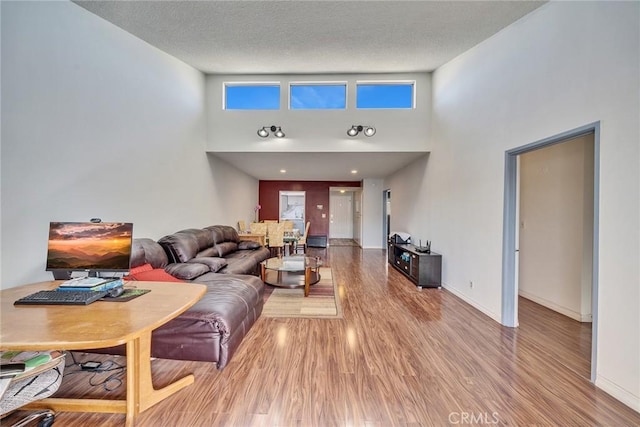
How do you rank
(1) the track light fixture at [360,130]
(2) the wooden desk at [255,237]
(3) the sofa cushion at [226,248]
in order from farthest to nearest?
(2) the wooden desk at [255,237]
(1) the track light fixture at [360,130]
(3) the sofa cushion at [226,248]

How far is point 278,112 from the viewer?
480 cm

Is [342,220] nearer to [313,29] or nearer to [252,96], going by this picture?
[252,96]

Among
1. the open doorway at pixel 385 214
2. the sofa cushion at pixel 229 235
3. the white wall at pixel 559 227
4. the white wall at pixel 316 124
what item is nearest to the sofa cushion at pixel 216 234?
the sofa cushion at pixel 229 235

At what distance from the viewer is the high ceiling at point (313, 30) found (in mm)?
2822

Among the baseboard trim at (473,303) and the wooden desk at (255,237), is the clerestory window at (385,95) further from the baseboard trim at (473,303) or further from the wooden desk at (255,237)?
the wooden desk at (255,237)

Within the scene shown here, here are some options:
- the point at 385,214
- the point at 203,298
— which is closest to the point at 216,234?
the point at 203,298

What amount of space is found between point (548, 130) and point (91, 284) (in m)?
4.04

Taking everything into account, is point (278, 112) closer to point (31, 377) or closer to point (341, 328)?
point (341, 328)

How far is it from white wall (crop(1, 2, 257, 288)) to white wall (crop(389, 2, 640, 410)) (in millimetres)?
4569

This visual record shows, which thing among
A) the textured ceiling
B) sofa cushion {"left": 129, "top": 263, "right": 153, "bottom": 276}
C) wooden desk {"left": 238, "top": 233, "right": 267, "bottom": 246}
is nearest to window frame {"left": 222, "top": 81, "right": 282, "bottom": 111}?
the textured ceiling

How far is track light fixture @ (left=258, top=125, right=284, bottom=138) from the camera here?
4.66 meters

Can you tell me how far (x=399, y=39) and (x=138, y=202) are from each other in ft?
14.0

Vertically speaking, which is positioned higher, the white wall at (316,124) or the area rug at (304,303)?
the white wall at (316,124)

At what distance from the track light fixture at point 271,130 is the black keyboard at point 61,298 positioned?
379 cm
